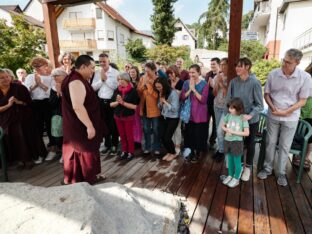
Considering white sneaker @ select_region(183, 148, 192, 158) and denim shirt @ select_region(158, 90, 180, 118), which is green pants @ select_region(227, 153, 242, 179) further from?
denim shirt @ select_region(158, 90, 180, 118)

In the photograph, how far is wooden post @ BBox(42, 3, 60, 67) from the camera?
4.29 metres

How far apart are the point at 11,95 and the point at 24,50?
19.6 feet

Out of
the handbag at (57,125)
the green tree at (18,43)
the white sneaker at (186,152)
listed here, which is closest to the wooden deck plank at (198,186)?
the white sneaker at (186,152)

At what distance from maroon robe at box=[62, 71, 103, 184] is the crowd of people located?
0.01m

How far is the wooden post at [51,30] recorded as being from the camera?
429cm

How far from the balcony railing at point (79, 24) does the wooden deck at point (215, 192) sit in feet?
95.9

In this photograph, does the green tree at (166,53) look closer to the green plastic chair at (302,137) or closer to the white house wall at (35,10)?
the white house wall at (35,10)

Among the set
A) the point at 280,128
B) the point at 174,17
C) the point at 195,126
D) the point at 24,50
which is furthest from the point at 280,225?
the point at 174,17

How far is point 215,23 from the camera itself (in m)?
36.4

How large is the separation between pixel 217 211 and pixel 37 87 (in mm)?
3322

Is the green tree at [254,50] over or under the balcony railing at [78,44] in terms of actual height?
under

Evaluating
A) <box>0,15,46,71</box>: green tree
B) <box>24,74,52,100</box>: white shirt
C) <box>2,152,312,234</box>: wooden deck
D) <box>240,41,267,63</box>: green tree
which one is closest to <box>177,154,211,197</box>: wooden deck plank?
<box>2,152,312,234</box>: wooden deck

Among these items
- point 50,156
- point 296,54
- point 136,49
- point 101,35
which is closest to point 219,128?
point 296,54

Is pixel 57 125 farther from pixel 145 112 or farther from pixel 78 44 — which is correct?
pixel 78 44
